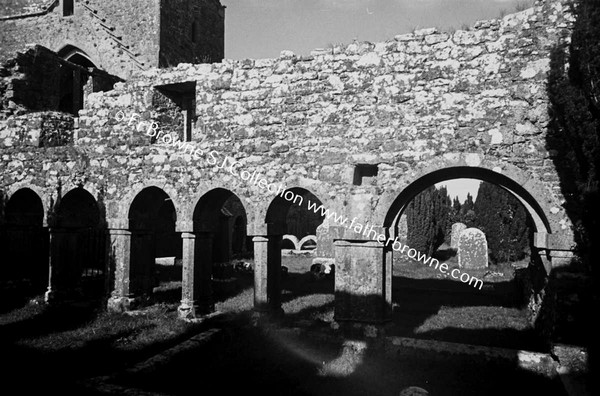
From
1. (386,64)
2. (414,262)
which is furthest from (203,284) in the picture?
(414,262)

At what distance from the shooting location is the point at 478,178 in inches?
304

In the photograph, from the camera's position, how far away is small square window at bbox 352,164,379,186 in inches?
314

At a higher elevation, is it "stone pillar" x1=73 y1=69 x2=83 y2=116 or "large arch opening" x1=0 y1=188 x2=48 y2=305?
"stone pillar" x1=73 y1=69 x2=83 y2=116

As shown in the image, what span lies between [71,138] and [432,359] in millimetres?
9280

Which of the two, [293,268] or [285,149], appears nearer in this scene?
[285,149]

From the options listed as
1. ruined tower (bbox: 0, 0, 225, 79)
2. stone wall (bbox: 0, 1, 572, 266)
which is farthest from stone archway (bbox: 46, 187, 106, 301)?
ruined tower (bbox: 0, 0, 225, 79)

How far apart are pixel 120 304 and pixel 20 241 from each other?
3.67m

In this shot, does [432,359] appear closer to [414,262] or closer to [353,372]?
[353,372]

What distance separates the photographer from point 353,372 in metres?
6.61

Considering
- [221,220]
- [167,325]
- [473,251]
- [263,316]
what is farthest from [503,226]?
[167,325]

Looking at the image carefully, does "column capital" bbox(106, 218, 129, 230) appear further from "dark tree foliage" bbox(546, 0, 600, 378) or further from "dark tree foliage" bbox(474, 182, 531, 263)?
"dark tree foliage" bbox(474, 182, 531, 263)

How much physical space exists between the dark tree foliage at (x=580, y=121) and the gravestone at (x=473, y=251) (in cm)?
1199

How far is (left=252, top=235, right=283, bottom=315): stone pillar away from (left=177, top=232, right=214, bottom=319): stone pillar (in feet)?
4.61

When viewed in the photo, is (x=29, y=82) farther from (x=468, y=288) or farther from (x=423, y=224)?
(x=423, y=224)
